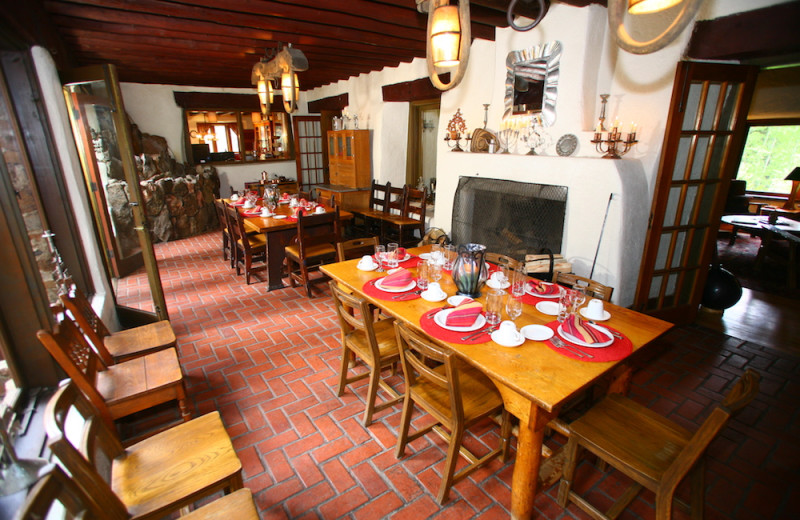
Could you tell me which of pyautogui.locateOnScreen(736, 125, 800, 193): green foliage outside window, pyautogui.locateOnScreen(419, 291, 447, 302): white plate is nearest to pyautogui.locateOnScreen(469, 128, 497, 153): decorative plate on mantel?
pyautogui.locateOnScreen(419, 291, 447, 302): white plate

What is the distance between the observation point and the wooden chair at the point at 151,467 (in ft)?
3.96

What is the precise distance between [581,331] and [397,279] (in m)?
1.15

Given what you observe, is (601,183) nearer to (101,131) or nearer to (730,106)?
(730,106)

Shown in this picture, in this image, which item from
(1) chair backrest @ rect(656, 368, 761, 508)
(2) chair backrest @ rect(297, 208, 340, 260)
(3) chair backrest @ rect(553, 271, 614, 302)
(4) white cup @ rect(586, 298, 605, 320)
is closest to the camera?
(1) chair backrest @ rect(656, 368, 761, 508)

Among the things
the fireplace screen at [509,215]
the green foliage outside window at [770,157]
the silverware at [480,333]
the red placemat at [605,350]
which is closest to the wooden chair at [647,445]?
the red placemat at [605,350]

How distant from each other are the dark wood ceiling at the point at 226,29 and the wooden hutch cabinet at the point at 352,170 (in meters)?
1.37

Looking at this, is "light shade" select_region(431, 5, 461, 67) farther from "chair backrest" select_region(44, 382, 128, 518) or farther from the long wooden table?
the long wooden table

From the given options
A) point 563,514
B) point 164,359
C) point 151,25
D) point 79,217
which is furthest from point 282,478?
point 151,25

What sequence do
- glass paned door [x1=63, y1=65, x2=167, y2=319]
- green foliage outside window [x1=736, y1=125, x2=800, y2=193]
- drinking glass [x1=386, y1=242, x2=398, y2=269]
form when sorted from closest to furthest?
glass paned door [x1=63, y1=65, x2=167, y2=319] < drinking glass [x1=386, y1=242, x2=398, y2=269] < green foliage outside window [x1=736, y1=125, x2=800, y2=193]

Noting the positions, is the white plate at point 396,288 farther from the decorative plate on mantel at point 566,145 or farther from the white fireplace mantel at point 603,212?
the decorative plate on mantel at point 566,145

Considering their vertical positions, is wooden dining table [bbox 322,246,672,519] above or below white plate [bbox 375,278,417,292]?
below

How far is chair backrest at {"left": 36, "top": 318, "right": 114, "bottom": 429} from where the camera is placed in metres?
1.58

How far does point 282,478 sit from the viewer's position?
2047 mm

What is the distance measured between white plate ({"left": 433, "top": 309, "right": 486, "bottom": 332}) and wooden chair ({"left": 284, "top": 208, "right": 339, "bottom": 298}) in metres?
2.43
